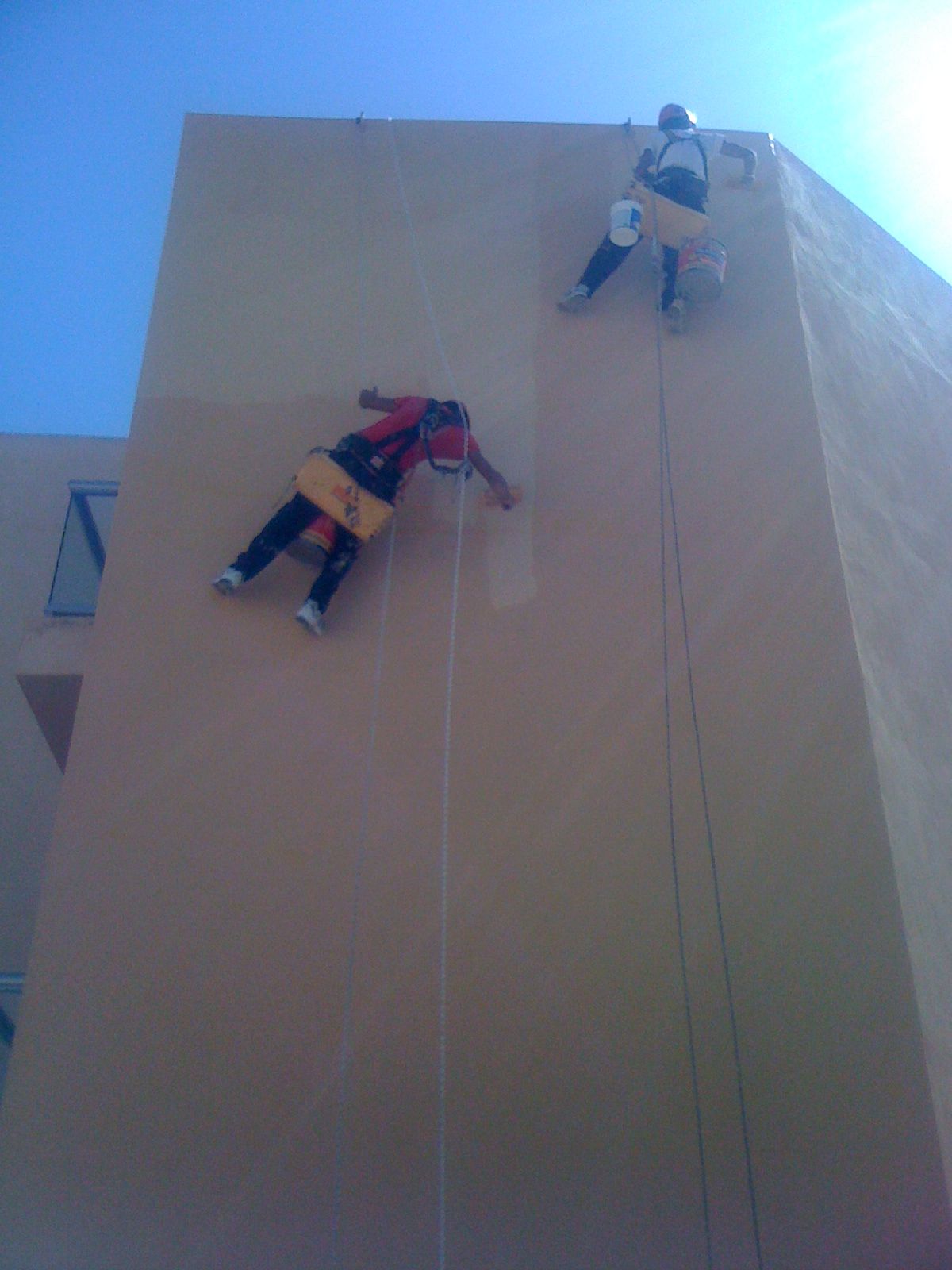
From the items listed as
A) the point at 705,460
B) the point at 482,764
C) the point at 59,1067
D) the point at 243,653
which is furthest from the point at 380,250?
the point at 59,1067

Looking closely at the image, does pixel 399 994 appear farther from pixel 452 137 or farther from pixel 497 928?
pixel 452 137

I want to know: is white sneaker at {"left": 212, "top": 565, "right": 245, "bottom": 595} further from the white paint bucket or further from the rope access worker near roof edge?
the white paint bucket

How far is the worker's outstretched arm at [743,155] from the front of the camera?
6.43 meters

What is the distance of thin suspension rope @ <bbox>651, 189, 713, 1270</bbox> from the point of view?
3.83 m

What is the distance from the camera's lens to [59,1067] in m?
3.97

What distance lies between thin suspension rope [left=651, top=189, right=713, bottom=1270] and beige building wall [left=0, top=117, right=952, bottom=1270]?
0.03m

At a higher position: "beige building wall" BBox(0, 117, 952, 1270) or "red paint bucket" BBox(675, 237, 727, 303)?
"red paint bucket" BBox(675, 237, 727, 303)

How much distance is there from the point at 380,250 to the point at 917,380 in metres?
3.64

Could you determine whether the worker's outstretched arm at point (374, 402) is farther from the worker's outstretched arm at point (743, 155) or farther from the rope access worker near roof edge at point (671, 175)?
the worker's outstretched arm at point (743, 155)

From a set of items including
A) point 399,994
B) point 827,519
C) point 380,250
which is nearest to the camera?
point 399,994

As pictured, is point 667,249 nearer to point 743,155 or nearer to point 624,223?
point 624,223

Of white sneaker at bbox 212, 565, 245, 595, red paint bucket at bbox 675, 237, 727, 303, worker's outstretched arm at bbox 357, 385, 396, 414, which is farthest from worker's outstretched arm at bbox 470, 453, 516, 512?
red paint bucket at bbox 675, 237, 727, 303

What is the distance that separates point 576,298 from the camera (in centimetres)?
588

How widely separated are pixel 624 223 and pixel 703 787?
3208 mm
